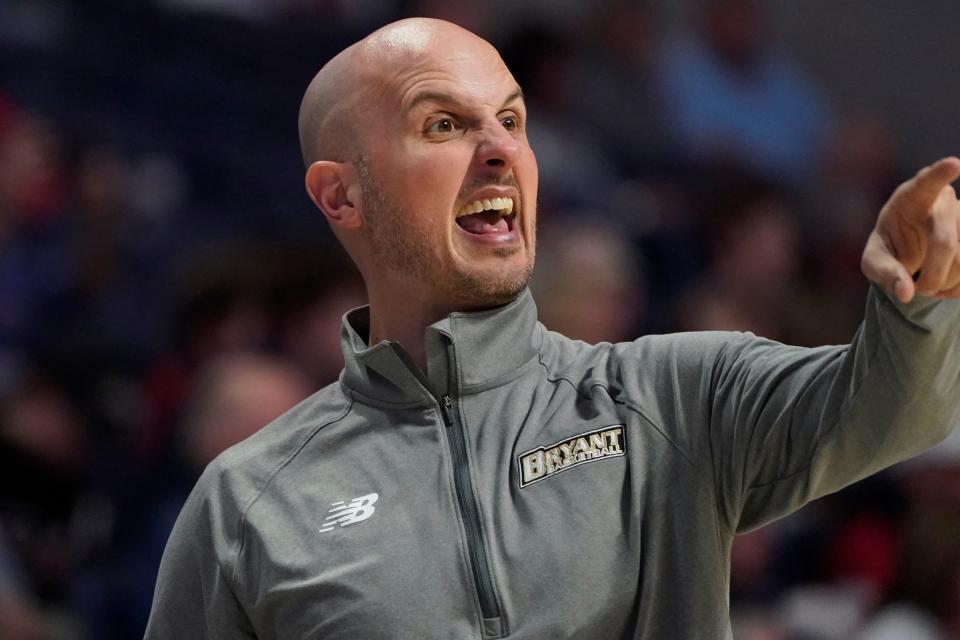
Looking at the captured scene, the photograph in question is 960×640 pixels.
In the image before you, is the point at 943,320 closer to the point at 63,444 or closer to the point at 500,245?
the point at 500,245

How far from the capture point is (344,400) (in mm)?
2631

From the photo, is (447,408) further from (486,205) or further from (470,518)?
(486,205)

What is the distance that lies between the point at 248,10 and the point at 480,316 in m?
4.24

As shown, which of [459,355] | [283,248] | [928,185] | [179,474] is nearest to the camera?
[928,185]

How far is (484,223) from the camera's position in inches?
102

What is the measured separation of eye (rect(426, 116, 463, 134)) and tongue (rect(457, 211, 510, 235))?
13cm

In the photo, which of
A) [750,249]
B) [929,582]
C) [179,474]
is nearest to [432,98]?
[179,474]

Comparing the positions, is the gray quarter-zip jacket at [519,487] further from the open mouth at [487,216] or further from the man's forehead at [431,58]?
the man's forehead at [431,58]

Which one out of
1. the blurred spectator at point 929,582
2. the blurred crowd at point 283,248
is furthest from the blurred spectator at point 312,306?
the blurred spectator at point 929,582

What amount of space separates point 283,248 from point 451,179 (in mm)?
2728

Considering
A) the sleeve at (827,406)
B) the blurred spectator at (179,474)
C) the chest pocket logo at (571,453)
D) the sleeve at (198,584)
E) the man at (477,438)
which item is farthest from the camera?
the blurred spectator at (179,474)

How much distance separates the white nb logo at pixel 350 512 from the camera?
2.45m

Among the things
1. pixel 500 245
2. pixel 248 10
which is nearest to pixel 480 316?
pixel 500 245

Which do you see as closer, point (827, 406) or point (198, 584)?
point (827, 406)
